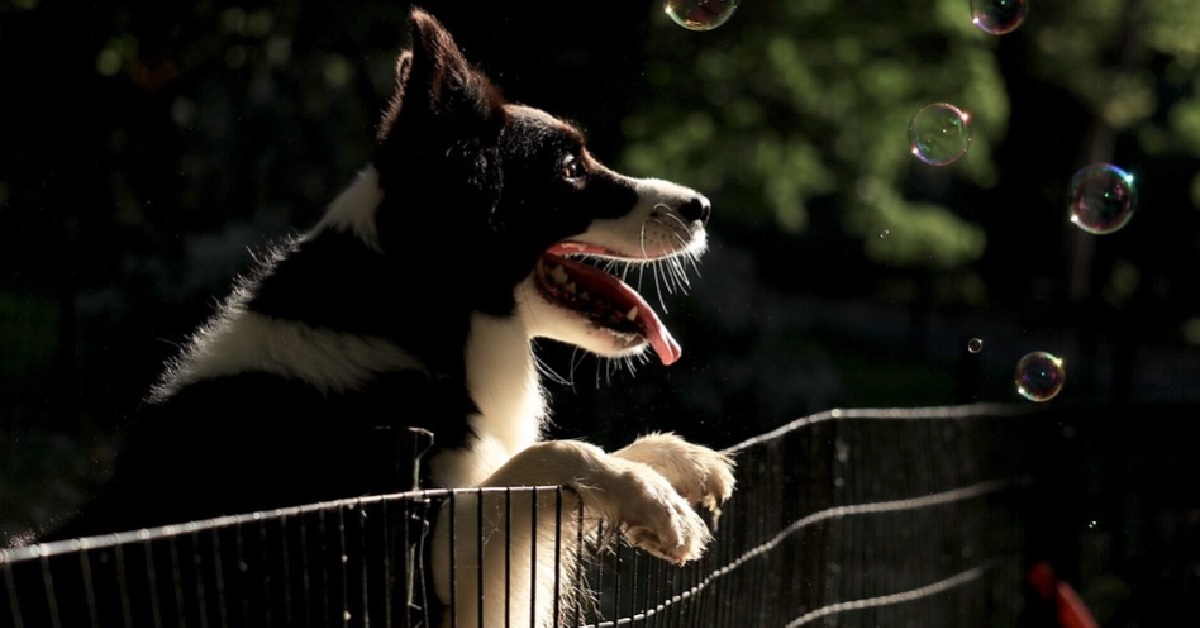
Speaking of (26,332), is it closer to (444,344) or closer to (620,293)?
(620,293)

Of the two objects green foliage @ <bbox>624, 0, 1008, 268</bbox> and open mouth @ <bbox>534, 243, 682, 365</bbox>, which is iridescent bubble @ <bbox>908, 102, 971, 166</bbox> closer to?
open mouth @ <bbox>534, 243, 682, 365</bbox>

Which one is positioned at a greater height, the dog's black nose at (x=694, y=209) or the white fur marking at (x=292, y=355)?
the dog's black nose at (x=694, y=209)

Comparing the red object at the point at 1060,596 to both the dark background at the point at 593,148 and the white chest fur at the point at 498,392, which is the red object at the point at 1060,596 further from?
the white chest fur at the point at 498,392

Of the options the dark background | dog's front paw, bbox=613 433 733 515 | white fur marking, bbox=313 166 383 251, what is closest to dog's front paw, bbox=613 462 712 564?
dog's front paw, bbox=613 433 733 515

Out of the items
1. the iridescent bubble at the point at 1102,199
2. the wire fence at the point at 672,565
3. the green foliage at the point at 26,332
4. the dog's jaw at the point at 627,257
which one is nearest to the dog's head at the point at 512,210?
the dog's jaw at the point at 627,257

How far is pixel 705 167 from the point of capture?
9.78 m

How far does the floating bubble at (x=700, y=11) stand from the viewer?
545 cm

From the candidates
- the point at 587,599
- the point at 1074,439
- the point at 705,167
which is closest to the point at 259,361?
the point at 587,599

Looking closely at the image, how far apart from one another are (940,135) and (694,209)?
2388 millimetres

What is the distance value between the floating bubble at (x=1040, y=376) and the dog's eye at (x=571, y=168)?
3028 mm

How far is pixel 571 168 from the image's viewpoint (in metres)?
3.98

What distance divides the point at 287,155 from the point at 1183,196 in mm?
13120

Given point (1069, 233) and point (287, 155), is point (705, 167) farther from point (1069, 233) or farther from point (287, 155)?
point (1069, 233)

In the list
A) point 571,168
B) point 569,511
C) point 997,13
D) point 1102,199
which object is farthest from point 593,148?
point 569,511
